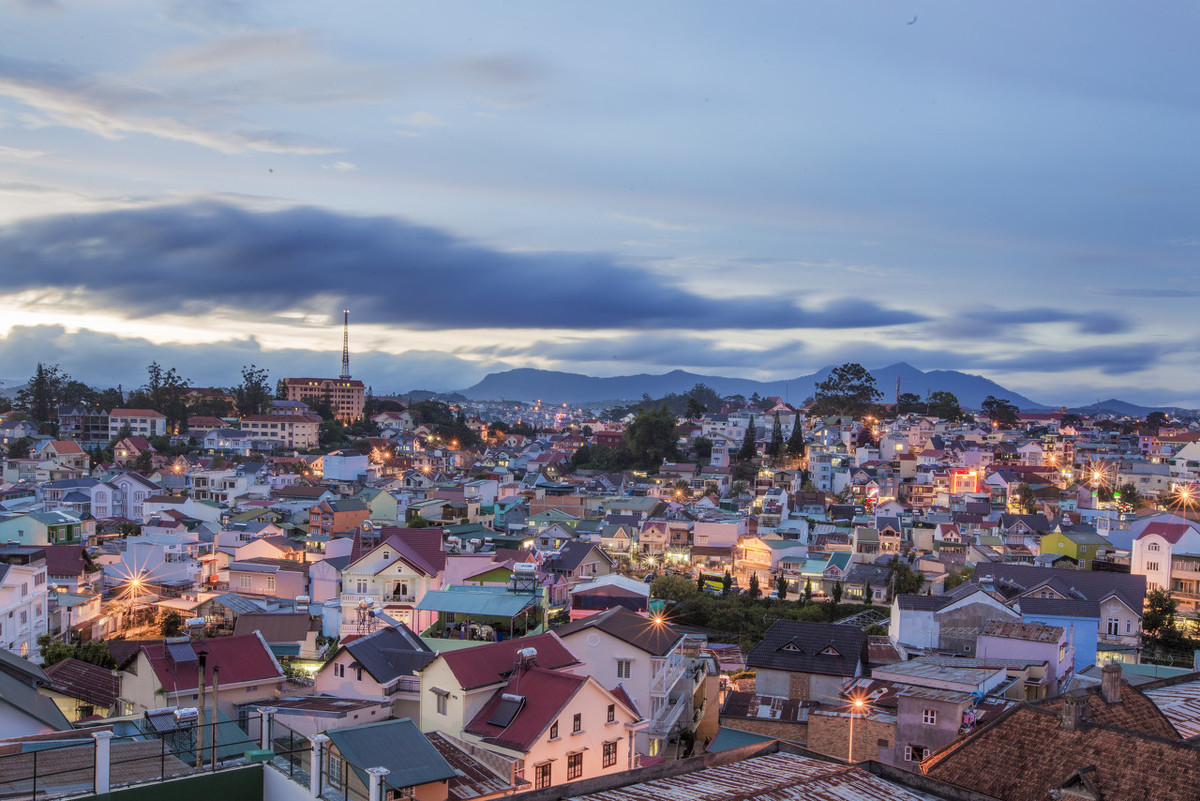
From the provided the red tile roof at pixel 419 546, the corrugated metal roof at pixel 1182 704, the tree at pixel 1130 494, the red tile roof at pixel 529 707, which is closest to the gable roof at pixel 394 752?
the red tile roof at pixel 529 707

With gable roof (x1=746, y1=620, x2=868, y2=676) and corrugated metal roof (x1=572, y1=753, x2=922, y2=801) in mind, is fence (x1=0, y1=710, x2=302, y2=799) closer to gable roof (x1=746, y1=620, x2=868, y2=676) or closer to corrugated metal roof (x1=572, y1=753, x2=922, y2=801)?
corrugated metal roof (x1=572, y1=753, x2=922, y2=801)

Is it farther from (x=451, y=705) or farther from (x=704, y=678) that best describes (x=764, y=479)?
(x=451, y=705)

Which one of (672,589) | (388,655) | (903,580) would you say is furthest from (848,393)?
(388,655)

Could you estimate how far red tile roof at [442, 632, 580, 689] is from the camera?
10.0 metres

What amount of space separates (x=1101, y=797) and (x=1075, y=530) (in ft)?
85.6

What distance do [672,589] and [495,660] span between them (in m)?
14.5

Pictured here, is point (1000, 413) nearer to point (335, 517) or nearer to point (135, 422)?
point (335, 517)

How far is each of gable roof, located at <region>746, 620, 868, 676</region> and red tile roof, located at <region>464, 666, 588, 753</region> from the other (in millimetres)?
4399

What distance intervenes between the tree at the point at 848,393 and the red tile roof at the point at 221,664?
5444cm

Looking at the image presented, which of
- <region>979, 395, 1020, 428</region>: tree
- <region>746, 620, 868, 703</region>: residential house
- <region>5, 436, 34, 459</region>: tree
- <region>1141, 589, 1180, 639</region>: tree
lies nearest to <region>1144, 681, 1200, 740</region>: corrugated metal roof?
<region>746, 620, 868, 703</region>: residential house

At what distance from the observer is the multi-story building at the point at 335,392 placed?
71.0 m

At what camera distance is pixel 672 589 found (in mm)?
24516

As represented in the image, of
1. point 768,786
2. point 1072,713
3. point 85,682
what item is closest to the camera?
point 768,786

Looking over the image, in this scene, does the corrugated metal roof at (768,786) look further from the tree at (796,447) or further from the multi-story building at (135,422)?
the multi-story building at (135,422)
